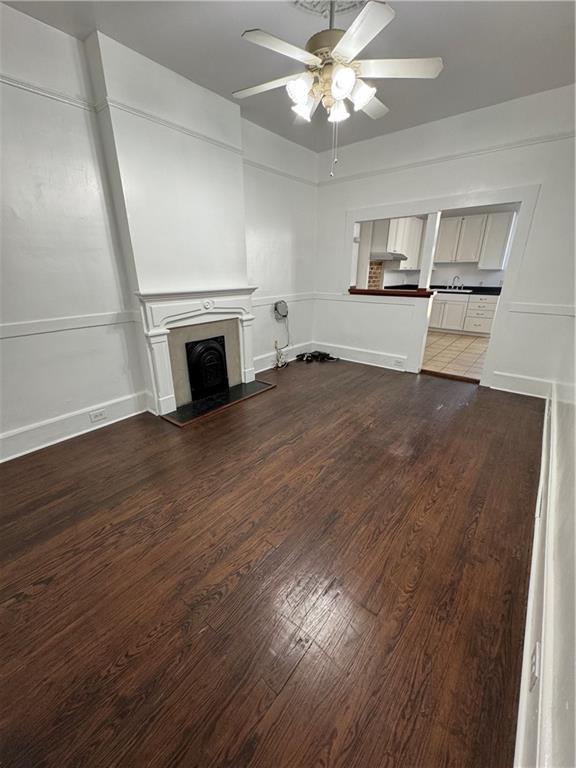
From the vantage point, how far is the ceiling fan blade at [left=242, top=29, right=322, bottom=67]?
1421mm

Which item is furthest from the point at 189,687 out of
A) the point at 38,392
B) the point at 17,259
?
the point at 17,259

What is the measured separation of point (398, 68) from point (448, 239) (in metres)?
5.53

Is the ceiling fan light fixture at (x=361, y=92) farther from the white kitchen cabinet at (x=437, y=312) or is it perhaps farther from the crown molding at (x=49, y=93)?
the white kitchen cabinet at (x=437, y=312)

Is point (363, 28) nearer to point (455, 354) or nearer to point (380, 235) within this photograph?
point (380, 235)

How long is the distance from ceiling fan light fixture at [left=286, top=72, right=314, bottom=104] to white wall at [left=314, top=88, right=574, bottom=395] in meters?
2.38

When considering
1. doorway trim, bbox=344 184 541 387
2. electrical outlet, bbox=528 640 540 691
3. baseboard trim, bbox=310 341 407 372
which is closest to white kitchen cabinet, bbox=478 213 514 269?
doorway trim, bbox=344 184 541 387

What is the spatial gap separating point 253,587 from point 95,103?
133 inches

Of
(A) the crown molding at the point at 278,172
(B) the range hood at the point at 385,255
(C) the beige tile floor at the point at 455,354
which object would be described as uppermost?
(A) the crown molding at the point at 278,172

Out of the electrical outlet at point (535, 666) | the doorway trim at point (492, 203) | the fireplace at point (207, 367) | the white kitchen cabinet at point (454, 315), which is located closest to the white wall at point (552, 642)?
the electrical outlet at point (535, 666)

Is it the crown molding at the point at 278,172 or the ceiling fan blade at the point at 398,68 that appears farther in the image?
the crown molding at the point at 278,172

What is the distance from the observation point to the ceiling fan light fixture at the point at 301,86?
169cm

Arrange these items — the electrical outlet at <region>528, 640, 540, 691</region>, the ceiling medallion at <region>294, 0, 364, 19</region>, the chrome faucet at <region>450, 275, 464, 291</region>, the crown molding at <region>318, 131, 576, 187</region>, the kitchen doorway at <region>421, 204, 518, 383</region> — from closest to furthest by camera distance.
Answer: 1. the electrical outlet at <region>528, 640, 540, 691</region>
2. the ceiling medallion at <region>294, 0, 364, 19</region>
3. the crown molding at <region>318, 131, 576, 187</region>
4. the kitchen doorway at <region>421, 204, 518, 383</region>
5. the chrome faucet at <region>450, 275, 464, 291</region>

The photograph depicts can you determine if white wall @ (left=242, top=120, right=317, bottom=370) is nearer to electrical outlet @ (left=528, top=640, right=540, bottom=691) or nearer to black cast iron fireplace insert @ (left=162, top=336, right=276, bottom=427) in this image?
black cast iron fireplace insert @ (left=162, top=336, right=276, bottom=427)

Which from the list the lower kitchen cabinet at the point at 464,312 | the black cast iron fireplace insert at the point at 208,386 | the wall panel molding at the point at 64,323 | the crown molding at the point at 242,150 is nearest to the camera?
the crown molding at the point at 242,150
